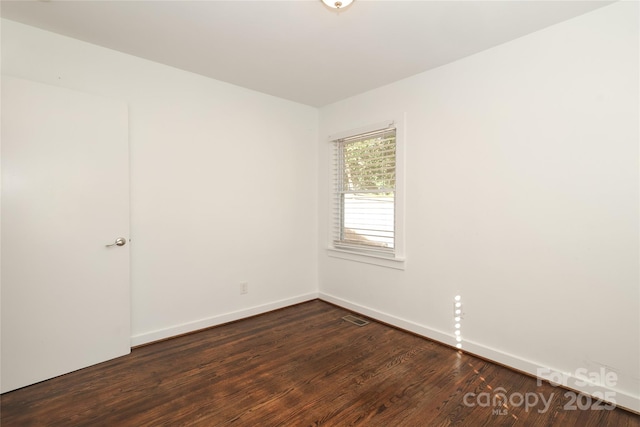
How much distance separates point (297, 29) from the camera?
227 cm

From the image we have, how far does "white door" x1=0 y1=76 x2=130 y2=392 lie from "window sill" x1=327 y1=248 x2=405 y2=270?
2.26 metres

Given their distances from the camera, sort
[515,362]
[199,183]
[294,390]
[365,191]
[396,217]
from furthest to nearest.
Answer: [365,191] < [396,217] < [199,183] < [515,362] < [294,390]

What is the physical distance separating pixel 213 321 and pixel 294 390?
57.0 inches

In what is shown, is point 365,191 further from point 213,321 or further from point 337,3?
point 213,321

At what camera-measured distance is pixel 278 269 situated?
3.76m

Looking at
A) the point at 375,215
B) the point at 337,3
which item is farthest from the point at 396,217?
the point at 337,3

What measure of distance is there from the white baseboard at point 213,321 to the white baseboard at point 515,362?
2.91ft

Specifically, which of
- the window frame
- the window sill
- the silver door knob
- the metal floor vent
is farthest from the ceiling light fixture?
the metal floor vent

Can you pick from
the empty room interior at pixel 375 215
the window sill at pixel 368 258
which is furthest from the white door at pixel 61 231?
the window sill at pixel 368 258

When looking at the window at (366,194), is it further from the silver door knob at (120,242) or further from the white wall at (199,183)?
the silver door knob at (120,242)

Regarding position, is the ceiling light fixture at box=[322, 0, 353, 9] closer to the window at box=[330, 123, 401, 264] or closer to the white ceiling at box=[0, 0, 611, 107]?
the white ceiling at box=[0, 0, 611, 107]

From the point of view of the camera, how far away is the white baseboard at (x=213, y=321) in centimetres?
277

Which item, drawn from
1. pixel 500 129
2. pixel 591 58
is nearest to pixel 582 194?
pixel 500 129

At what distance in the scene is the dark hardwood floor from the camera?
1.83 meters
